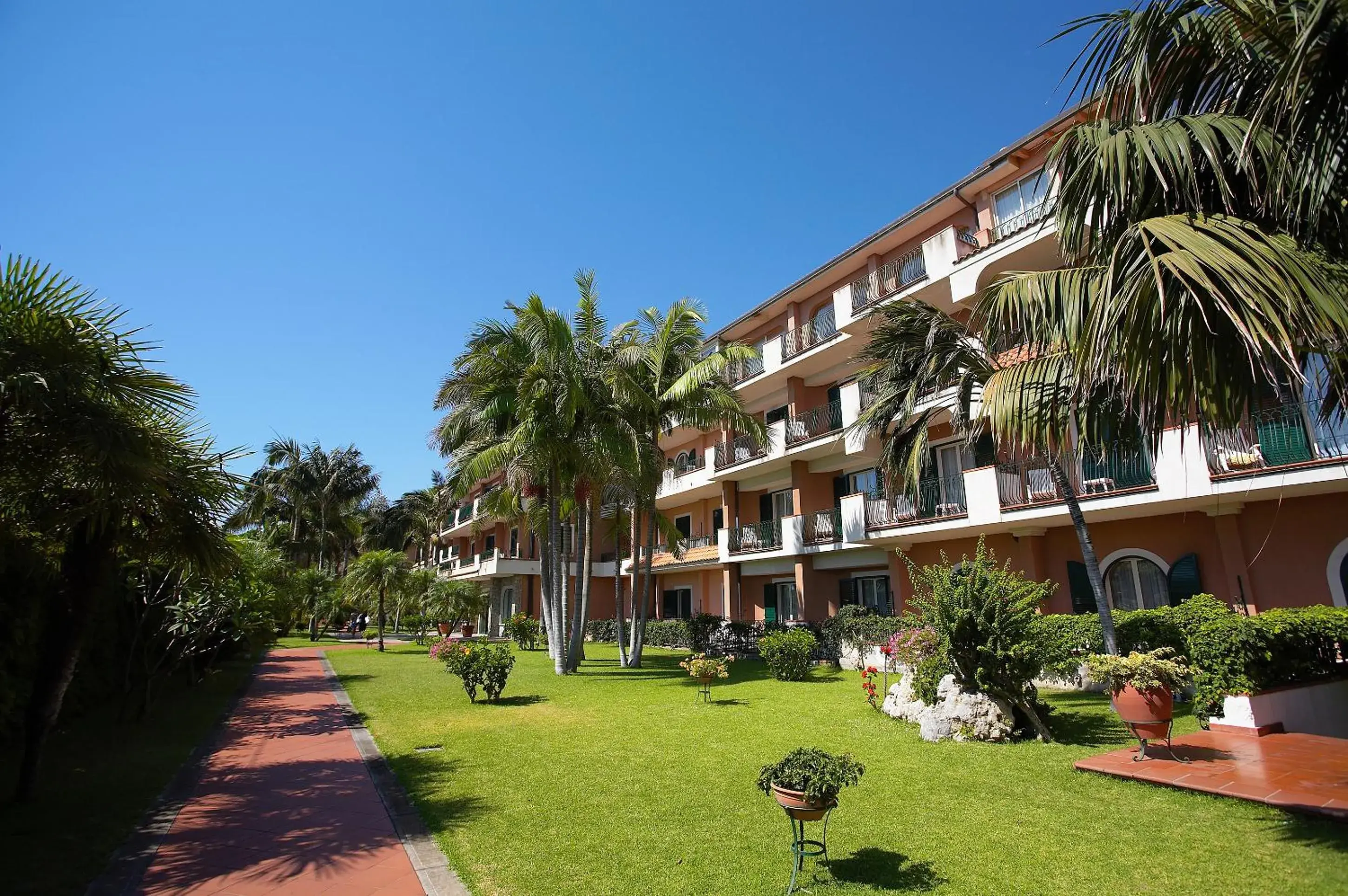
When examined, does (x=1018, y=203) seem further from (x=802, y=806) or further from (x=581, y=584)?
(x=802, y=806)

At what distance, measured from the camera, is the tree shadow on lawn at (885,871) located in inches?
184

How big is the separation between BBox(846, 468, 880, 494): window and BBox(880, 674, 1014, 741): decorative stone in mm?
11281

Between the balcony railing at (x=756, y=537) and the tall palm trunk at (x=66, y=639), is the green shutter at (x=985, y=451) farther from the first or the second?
the tall palm trunk at (x=66, y=639)

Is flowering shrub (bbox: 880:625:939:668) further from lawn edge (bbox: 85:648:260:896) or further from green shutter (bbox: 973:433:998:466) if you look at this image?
lawn edge (bbox: 85:648:260:896)

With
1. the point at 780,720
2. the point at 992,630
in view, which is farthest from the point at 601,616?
→ the point at 992,630

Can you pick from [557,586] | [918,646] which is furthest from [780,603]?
[918,646]

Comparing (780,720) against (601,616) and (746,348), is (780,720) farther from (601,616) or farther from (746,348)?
(601,616)

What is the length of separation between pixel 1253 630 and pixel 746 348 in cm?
1326

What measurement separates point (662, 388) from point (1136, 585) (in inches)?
509

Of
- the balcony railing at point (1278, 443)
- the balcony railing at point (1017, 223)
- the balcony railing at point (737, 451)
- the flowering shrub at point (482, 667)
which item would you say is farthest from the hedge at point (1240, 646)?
the balcony railing at point (737, 451)

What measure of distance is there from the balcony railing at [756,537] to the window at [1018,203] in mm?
11183

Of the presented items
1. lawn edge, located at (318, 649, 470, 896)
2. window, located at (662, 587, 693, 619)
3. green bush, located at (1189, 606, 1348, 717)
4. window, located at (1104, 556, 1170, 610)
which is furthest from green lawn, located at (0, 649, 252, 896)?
window, located at (662, 587, 693, 619)

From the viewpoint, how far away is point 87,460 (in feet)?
19.2

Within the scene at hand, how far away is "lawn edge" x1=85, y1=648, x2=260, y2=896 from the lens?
5.05 meters
